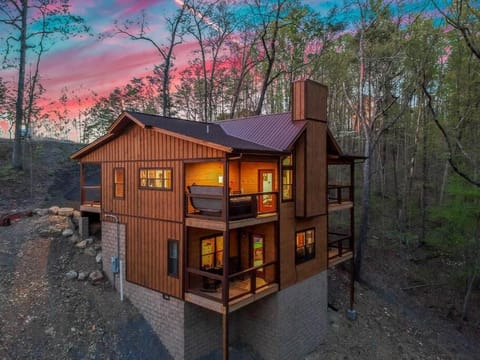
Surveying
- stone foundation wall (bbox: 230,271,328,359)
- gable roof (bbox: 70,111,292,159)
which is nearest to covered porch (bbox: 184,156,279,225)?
gable roof (bbox: 70,111,292,159)

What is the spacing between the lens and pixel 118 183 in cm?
1162

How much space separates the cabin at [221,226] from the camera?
920cm

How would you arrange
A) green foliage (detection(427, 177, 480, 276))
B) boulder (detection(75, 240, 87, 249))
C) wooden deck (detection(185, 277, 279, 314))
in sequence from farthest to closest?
green foliage (detection(427, 177, 480, 276)) → boulder (detection(75, 240, 87, 249)) → wooden deck (detection(185, 277, 279, 314))

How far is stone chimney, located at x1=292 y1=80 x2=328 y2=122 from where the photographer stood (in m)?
10.6

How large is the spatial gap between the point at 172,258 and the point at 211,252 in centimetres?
129

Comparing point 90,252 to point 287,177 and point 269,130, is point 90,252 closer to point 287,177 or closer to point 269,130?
point 287,177

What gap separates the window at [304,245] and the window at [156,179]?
4.60m

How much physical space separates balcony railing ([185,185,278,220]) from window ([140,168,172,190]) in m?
0.93

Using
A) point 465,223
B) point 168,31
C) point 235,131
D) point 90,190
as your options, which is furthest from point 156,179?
point 465,223

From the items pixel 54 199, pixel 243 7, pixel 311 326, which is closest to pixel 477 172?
pixel 311 326

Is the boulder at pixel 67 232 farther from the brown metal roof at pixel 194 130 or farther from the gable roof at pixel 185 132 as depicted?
the brown metal roof at pixel 194 130

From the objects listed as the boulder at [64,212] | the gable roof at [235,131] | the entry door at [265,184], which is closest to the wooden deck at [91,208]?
the gable roof at [235,131]

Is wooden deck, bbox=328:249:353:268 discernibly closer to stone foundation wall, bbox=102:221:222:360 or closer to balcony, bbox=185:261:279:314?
balcony, bbox=185:261:279:314

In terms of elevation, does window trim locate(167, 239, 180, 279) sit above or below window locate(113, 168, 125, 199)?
below
